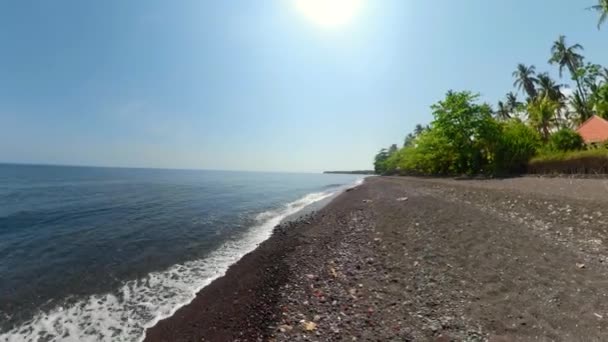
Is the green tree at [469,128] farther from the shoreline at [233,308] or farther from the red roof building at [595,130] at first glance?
the shoreline at [233,308]

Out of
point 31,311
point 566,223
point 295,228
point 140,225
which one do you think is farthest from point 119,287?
point 566,223

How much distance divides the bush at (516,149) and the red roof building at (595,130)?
5.43 meters

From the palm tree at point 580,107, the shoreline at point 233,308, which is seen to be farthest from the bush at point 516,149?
the shoreline at point 233,308

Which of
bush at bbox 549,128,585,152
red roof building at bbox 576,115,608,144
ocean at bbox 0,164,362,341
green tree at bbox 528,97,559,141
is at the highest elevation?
green tree at bbox 528,97,559,141

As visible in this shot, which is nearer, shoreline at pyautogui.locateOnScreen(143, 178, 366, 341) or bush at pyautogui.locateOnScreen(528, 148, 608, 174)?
shoreline at pyautogui.locateOnScreen(143, 178, 366, 341)

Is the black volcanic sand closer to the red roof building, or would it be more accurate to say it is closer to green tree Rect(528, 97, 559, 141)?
the red roof building

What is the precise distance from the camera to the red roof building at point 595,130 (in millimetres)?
38812

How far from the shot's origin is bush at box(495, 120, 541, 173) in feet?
129

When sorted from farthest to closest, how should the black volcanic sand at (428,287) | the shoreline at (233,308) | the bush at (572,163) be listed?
the bush at (572,163) → the shoreline at (233,308) → the black volcanic sand at (428,287)

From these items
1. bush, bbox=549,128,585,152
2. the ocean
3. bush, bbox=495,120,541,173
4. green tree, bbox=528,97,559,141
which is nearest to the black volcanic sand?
the ocean

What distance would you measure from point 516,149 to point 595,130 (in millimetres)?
11974

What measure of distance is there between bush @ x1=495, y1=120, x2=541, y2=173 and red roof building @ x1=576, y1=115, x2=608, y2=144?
5.43 metres

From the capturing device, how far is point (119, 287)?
1017cm

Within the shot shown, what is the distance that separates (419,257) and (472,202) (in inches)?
466
